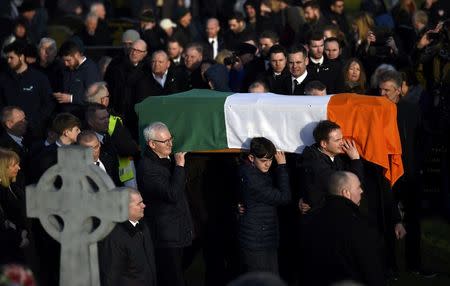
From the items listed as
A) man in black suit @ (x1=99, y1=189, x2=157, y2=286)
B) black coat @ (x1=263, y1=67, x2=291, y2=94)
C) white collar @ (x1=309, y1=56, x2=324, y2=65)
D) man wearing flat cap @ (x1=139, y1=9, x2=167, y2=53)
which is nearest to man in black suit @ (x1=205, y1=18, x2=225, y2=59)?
man wearing flat cap @ (x1=139, y1=9, x2=167, y2=53)

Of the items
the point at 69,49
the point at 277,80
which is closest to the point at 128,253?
the point at 277,80

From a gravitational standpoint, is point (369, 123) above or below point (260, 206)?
above

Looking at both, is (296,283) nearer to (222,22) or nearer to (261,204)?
(261,204)

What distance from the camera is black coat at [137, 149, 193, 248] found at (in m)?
10.5

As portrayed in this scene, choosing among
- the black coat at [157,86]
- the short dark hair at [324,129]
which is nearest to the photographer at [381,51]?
the black coat at [157,86]

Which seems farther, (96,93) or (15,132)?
(96,93)

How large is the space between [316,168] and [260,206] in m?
0.59

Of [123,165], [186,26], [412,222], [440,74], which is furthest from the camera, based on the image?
[186,26]

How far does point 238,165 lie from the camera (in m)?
11.0

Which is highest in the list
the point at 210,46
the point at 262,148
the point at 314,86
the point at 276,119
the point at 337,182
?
the point at 210,46

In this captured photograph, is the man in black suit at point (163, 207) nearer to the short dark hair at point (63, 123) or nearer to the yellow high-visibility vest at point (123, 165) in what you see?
the short dark hair at point (63, 123)

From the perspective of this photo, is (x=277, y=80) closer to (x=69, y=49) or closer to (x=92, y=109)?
(x=92, y=109)

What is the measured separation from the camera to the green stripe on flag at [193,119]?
11.0m

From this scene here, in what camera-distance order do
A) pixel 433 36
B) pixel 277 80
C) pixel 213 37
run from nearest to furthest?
pixel 277 80 < pixel 433 36 < pixel 213 37
